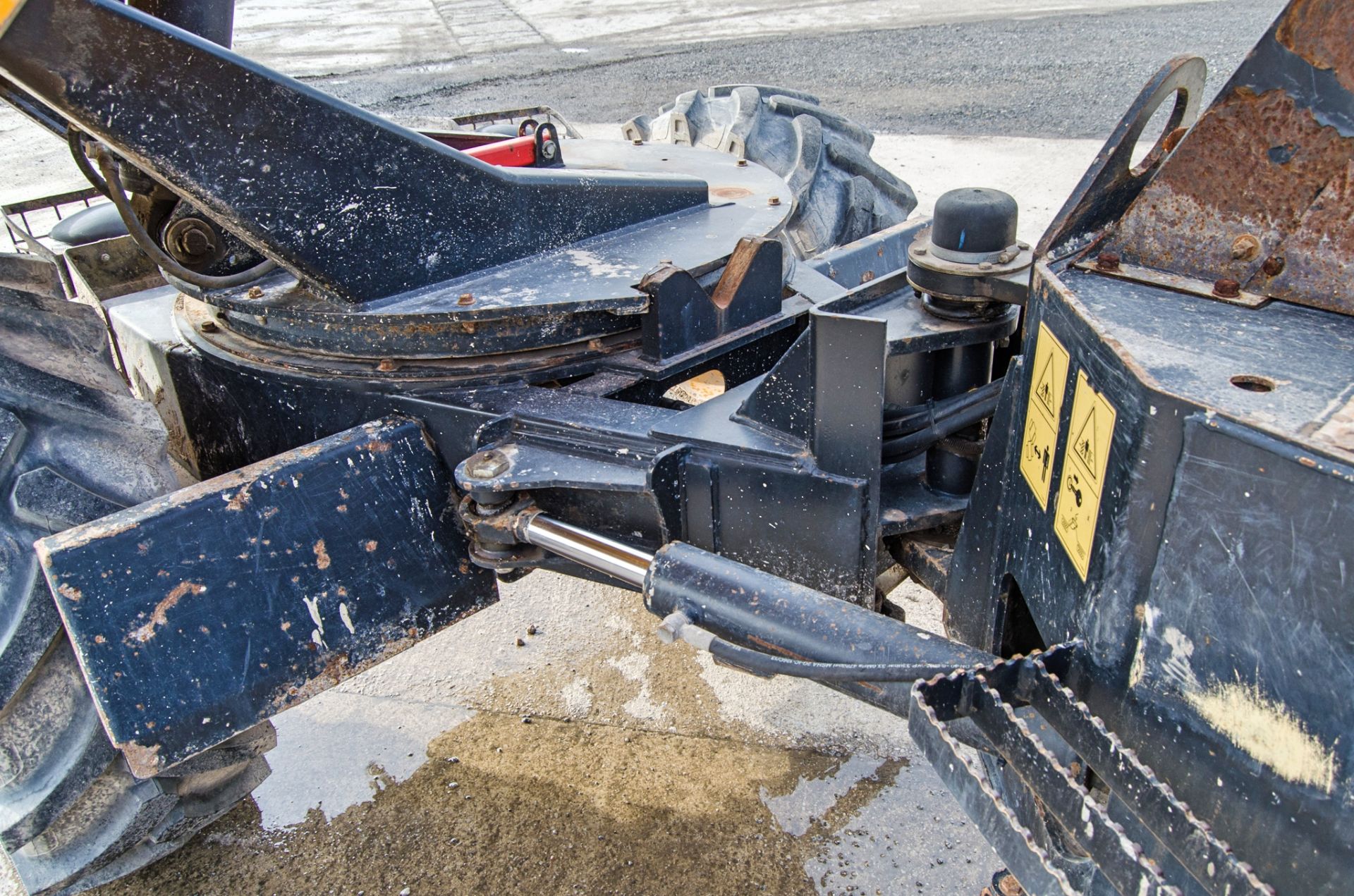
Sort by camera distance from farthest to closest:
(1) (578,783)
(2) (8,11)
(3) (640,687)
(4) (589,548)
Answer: (3) (640,687) → (1) (578,783) → (4) (589,548) → (2) (8,11)

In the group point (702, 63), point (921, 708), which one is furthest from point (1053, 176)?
point (921, 708)

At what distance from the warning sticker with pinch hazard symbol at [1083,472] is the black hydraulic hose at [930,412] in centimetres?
55

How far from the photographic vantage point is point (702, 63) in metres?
10.1

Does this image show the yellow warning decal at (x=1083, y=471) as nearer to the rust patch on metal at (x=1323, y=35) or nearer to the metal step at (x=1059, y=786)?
the metal step at (x=1059, y=786)

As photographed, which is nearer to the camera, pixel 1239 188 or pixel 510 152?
pixel 1239 188

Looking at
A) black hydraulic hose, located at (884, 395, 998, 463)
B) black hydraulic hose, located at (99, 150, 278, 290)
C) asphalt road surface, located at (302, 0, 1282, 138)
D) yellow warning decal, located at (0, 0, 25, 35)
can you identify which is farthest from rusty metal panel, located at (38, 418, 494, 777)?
asphalt road surface, located at (302, 0, 1282, 138)

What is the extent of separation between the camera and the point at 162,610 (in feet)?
5.44

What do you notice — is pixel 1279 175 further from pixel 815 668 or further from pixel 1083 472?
pixel 815 668

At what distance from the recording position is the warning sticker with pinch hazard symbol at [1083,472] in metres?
1.19

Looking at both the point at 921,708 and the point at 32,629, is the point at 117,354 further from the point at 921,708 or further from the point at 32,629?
the point at 921,708

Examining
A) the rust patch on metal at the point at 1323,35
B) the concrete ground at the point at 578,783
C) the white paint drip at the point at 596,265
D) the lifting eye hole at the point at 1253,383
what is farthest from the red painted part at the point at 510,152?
the lifting eye hole at the point at 1253,383

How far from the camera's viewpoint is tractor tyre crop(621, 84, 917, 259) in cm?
346

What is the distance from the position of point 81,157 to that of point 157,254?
7.9 inches

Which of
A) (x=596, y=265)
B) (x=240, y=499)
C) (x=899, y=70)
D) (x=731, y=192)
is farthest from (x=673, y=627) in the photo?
(x=899, y=70)
